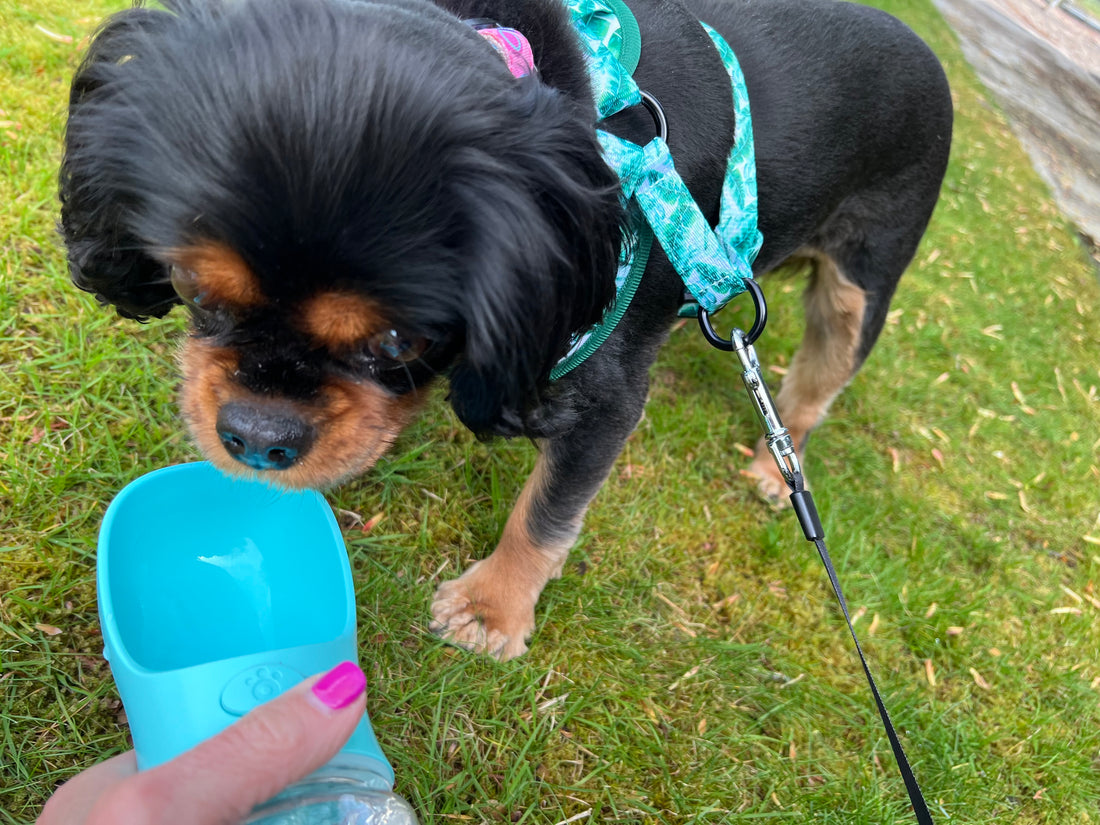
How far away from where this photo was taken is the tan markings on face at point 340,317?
138cm

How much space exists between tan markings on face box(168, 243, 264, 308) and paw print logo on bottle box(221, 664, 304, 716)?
0.75 m

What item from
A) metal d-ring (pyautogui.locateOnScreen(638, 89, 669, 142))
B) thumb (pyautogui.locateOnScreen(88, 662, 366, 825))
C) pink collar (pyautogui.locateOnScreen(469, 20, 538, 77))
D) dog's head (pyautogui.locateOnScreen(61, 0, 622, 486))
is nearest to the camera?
thumb (pyautogui.locateOnScreen(88, 662, 366, 825))

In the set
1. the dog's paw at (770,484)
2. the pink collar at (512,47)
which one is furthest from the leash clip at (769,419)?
the dog's paw at (770,484)

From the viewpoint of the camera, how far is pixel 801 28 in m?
2.54

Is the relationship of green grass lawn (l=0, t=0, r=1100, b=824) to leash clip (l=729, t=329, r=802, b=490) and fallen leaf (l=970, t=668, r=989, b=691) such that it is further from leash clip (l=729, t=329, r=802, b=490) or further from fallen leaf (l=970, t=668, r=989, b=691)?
leash clip (l=729, t=329, r=802, b=490)

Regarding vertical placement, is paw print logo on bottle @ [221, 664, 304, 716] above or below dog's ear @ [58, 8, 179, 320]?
below

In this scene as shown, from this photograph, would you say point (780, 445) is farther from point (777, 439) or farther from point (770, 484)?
point (770, 484)

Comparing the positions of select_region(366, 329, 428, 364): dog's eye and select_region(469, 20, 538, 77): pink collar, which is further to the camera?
select_region(469, 20, 538, 77): pink collar

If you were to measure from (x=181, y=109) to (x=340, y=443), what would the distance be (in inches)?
27.2

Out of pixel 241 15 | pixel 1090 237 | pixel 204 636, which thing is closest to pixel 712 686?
pixel 204 636

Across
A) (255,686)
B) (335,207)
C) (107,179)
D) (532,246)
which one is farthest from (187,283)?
(255,686)

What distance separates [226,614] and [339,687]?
0.99 m

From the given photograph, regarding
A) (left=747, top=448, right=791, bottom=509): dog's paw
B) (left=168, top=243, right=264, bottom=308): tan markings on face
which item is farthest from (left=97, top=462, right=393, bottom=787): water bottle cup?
(left=747, top=448, right=791, bottom=509): dog's paw

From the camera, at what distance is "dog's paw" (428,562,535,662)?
2393 mm
